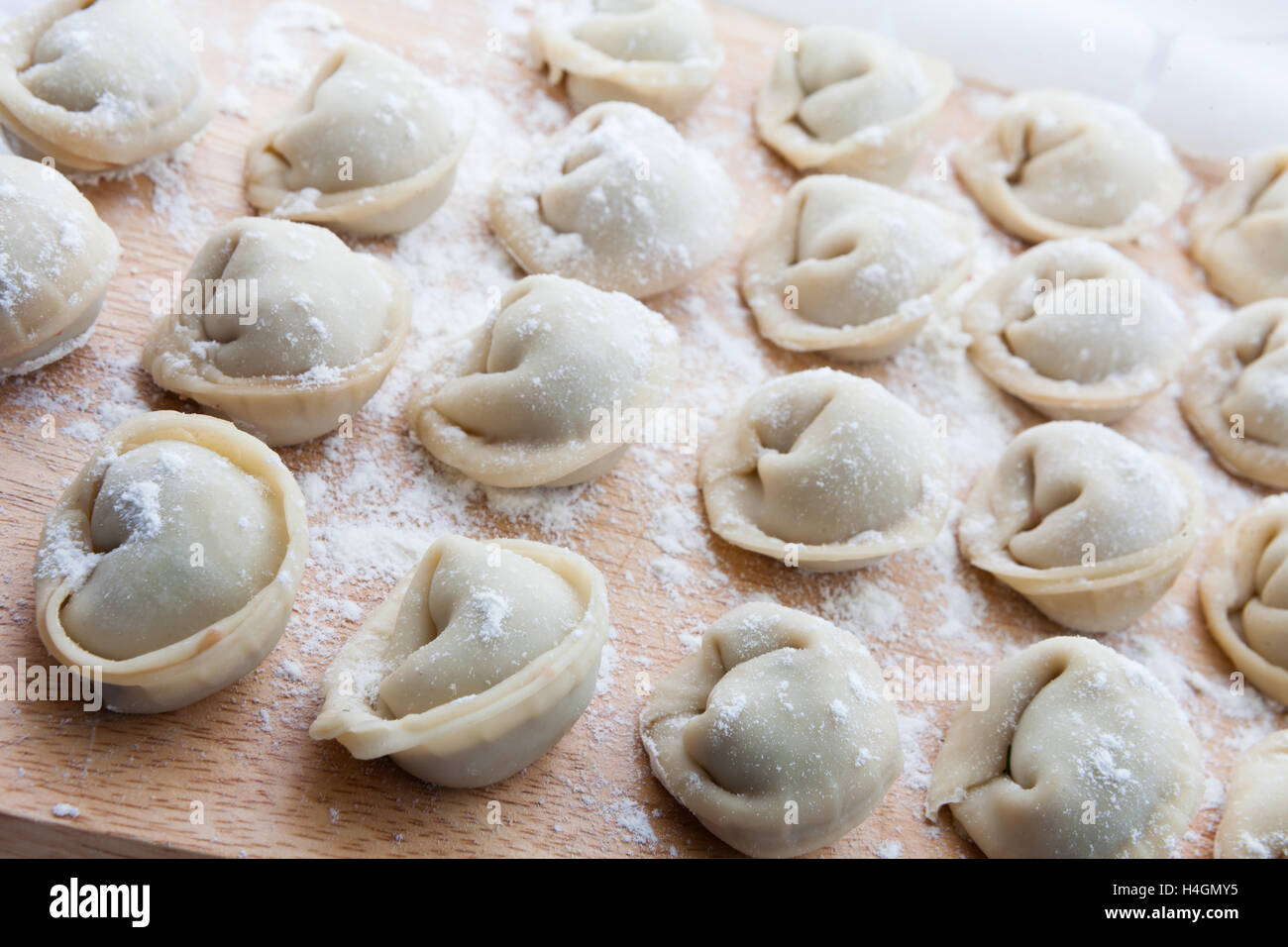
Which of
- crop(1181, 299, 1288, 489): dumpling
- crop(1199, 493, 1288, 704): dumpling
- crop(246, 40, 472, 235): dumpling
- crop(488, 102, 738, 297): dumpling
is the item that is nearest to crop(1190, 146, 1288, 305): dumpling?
crop(1181, 299, 1288, 489): dumpling

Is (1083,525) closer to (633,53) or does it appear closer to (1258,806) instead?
(1258,806)

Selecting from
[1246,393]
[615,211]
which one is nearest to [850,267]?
[615,211]

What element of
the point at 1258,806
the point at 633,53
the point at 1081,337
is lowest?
the point at 1258,806

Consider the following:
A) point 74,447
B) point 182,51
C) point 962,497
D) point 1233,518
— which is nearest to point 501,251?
point 182,51

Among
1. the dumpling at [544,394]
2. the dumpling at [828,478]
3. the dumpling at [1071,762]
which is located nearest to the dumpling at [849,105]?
Answer: the dumpling at [828,478]

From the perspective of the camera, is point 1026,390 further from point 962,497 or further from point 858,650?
point 858,650
